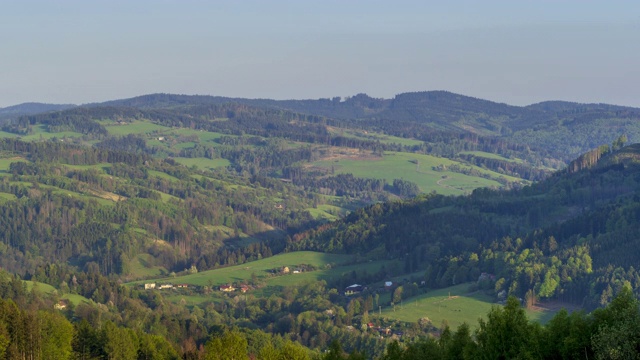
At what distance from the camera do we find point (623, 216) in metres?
193

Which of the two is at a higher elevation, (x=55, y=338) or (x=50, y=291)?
(x=55, y=338)

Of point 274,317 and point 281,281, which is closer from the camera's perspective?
point 274,317

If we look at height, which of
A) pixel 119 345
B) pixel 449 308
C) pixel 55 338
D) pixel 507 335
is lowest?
pixel 449 308

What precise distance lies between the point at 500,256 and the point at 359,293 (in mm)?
24159

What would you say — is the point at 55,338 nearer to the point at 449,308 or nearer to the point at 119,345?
the point at 119,345

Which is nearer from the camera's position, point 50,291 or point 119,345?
point 119,345

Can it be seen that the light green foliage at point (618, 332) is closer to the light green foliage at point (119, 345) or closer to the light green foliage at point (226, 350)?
the light green foliage at point (226, 350)

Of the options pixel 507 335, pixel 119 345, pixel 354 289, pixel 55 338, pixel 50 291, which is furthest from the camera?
pixel 354 289

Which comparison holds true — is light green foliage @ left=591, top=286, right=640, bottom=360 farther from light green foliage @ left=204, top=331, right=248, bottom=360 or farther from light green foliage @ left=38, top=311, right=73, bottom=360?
light green foliage @ left=38, top=311, right=73, bottom=360

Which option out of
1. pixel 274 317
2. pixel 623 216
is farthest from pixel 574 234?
pixel 274 317

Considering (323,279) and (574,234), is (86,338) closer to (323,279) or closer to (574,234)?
(323,279)

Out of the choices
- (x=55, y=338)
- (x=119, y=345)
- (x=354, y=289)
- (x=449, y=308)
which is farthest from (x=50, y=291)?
(x=55, y=338)

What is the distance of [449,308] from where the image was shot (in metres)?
156

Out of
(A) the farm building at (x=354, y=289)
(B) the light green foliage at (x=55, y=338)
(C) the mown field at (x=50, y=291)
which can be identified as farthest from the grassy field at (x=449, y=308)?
(B) the light green foliage at (x=55, y=338)
